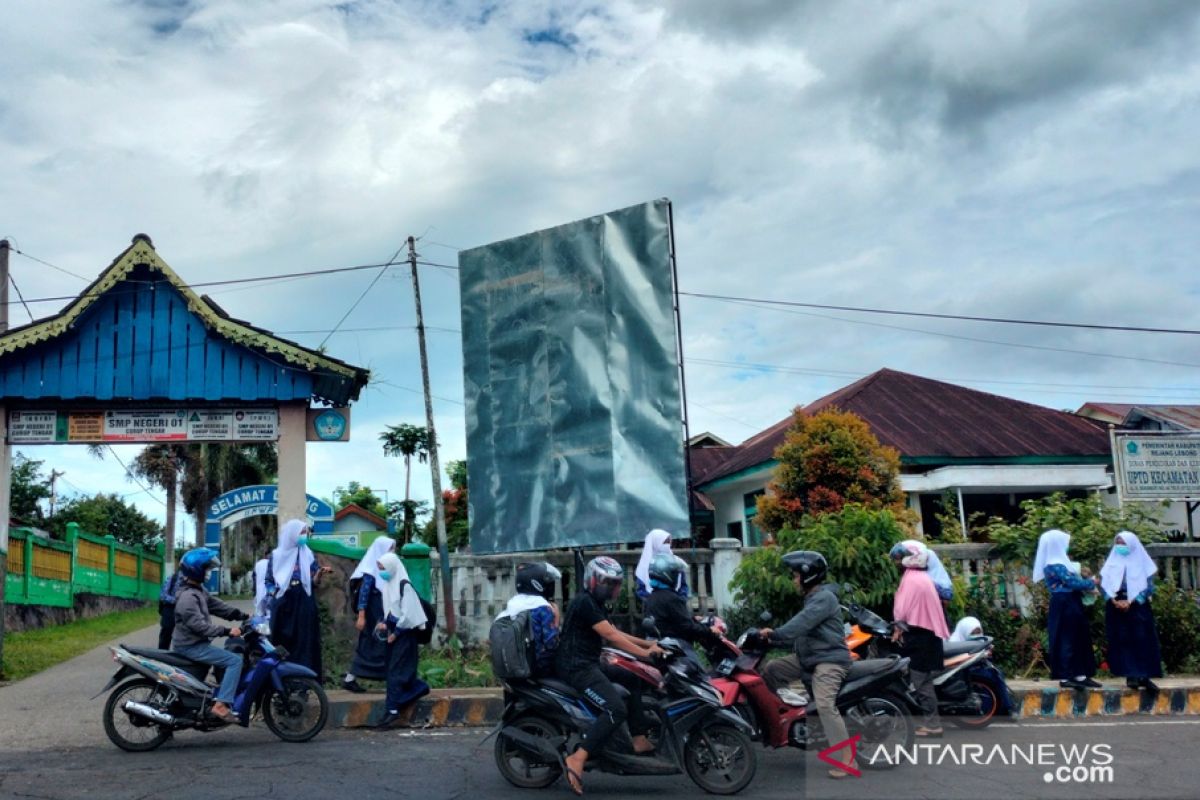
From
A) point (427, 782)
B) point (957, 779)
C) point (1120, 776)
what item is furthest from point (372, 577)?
point (1120, 776)

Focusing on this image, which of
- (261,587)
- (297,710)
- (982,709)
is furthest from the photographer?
(261,587)

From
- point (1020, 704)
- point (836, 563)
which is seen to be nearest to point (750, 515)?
point (836, 563)

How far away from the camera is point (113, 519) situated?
58.4 meters

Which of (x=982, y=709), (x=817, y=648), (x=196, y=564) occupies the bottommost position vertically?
(x=982, y=709)

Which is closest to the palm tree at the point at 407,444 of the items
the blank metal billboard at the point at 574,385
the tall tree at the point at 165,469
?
the tall tree at the point at 165,469

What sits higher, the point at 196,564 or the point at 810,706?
the point at 196,564

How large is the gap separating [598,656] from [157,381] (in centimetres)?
778

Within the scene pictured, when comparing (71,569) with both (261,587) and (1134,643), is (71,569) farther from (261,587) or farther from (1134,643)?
(1134,643)

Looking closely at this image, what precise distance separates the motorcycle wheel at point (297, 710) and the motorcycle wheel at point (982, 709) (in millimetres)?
5160

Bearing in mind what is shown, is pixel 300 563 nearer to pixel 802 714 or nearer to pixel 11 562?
pixel 802 714

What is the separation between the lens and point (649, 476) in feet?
41.4

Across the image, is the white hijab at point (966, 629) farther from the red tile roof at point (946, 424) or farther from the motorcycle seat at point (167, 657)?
the red tile roof at point (946, 424)

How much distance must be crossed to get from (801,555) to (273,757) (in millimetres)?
4075

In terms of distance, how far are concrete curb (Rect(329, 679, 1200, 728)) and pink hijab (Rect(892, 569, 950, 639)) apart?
6.04 ft
